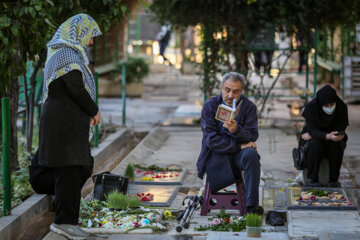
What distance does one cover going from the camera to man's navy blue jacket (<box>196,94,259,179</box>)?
6266 mm

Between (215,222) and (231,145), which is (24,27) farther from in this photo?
(215,222)

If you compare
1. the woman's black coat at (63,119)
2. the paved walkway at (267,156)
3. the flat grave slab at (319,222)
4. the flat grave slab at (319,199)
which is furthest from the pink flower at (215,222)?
the woman's black coat at (63,119)

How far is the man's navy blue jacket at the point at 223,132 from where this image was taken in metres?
6.27

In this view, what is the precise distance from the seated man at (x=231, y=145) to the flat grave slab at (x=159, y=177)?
1.53m

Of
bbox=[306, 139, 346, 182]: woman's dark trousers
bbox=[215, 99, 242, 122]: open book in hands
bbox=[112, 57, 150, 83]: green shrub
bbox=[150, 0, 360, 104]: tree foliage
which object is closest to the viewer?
bbox=[215, 99, 242, 122]: open book in hands

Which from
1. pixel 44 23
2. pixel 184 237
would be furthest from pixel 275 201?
pixel 44 23

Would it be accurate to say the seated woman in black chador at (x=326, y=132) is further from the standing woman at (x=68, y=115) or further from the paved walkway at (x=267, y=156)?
the standing woman at (x=68, y=115)

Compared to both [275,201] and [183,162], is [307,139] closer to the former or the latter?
[275,201]

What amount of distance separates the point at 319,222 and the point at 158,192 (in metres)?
2.12

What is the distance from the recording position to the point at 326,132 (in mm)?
7348

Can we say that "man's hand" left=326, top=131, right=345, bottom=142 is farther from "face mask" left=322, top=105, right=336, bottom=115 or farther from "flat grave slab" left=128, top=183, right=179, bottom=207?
"flat grave slab" left=128, top=183, right=179, bottom=207

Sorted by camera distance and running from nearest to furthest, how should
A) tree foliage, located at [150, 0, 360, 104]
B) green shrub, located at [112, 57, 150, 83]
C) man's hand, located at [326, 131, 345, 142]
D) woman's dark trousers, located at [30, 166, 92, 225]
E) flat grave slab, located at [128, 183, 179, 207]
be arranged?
1. woman's dark trousers, located at [30, 166, 92, 225]
2. flat grave slab, located at [128, 183, 179, 207]
3. man's hand, located at [326, 131, 345, 142]
4. tree foliage, located at [150, 0, 360, 104]
5. green shrub, located at [112, 57, 150, 83]

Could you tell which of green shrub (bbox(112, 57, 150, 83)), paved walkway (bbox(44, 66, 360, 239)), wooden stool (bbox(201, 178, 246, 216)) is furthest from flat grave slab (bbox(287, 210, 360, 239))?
green shrub (bbox(112, 57, 150, 83))

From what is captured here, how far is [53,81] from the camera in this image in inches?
216
